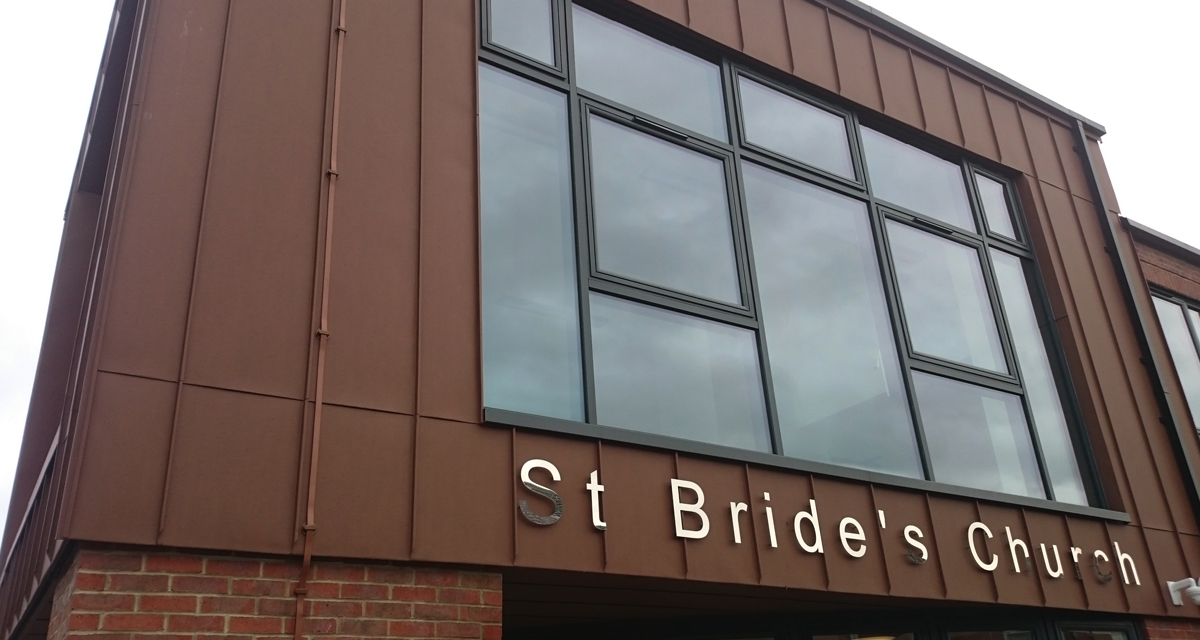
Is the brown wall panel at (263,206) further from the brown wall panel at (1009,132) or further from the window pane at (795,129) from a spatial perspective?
the brown wall panel at (1009,132)

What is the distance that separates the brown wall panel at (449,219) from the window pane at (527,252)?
9.7 inches

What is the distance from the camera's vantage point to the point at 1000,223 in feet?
30.0

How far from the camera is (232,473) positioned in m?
4.16

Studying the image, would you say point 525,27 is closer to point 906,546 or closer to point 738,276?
point 738,276

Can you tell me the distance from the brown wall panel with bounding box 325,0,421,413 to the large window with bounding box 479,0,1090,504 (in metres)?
0.57

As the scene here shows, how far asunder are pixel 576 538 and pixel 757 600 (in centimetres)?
165

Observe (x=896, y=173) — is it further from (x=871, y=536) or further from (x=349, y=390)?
(x=349, y=390)

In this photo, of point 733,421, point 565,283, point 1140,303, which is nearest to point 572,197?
point 565,283

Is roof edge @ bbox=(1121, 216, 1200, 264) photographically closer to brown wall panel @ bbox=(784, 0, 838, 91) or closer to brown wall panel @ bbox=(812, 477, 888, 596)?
brown wall panel @ bbox=(784, 0, 838, 91)

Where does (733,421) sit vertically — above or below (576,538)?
above

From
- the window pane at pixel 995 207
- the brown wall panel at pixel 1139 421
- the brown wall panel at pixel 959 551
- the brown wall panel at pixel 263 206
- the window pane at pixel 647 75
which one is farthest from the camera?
the window pane at pixel 995 207

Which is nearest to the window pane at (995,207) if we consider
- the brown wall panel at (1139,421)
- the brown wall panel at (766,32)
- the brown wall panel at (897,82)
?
the brown wall panel at (1139,421)

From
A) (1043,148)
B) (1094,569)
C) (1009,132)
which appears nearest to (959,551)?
(1094,569)

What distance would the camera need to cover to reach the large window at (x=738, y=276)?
5801 millimetres
